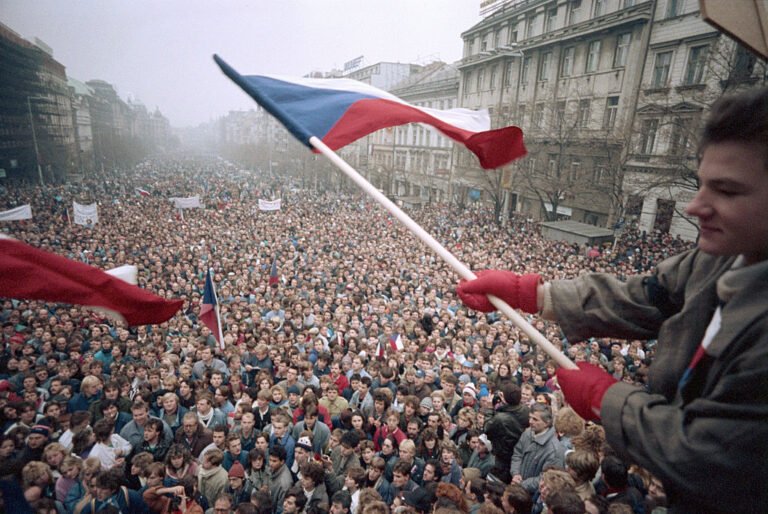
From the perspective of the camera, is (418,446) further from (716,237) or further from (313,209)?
(313,209)

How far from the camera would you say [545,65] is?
32.1 metres

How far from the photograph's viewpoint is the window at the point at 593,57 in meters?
27.8

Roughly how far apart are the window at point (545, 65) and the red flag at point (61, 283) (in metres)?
34.7

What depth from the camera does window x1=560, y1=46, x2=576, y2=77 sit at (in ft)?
98.2

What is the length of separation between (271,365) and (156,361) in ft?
6.64

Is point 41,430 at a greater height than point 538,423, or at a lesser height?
lesser

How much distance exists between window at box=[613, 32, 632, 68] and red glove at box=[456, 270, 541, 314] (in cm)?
3005

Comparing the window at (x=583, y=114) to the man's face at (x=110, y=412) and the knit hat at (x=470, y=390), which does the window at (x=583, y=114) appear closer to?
the knit hat at (x=470, y=390)

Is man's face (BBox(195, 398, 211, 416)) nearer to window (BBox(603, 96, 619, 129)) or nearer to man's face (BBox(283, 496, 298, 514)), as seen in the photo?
man's face (BBox(283, 496, 298, 514))

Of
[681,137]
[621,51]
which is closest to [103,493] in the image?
[681,137]

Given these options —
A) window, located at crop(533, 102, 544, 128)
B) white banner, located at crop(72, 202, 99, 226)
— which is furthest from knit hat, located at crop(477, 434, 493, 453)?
window, located at crop(533, 102, 544, 128)

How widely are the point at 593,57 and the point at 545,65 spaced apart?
4354mm

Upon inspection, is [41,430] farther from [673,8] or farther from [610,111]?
[673,8]

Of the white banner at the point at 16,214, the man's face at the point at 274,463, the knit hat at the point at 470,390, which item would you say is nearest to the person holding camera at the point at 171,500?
the man's face at the point at 274,463
